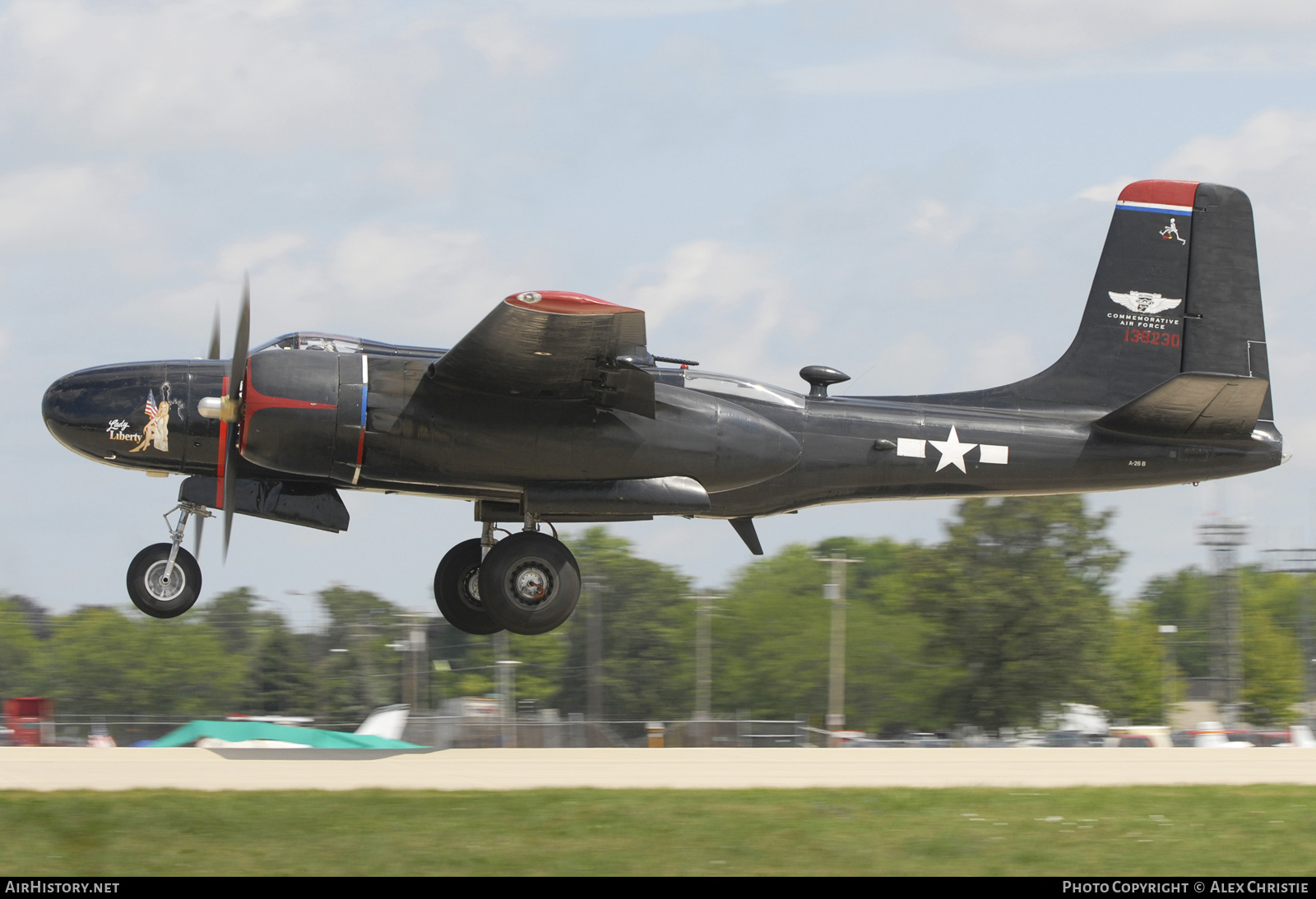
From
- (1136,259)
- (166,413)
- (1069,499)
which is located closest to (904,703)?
(1069,499)

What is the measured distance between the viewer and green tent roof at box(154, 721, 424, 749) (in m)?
16.8

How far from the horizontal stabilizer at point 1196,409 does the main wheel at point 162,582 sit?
1016cm

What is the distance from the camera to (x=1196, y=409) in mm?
14938

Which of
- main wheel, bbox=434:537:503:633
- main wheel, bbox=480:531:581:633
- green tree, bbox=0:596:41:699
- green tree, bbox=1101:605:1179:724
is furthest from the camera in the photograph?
green tree, bbox=0:596:41:699

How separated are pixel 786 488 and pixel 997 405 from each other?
2.83m

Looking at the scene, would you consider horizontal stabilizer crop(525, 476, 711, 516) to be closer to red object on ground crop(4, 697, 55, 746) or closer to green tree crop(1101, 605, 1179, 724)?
red object on ground crop(4, 697, 55, 746)

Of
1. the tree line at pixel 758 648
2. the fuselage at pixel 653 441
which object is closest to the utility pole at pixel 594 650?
the tree line at pixel 758 648

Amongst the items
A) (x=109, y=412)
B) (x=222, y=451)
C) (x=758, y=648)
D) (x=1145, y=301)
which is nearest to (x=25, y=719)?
(x=109, y=412)

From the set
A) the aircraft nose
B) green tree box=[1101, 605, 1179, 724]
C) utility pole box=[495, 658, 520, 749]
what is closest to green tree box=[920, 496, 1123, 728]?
green tree box=[1101, 605, 1179, 724]

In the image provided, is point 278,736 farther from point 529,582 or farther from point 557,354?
point 557,354

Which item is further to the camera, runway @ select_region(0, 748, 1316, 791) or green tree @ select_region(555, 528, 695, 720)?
green tree @ select_region(555, 528, 695, 720)

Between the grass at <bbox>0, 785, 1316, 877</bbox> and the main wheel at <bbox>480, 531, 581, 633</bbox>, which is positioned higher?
Answer: the main wheel at <bbox>480, 531, 581, 633</bbox>

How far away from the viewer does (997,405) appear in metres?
16.0

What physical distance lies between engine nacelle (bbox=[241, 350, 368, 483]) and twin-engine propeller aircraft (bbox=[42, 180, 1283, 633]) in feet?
0.06
